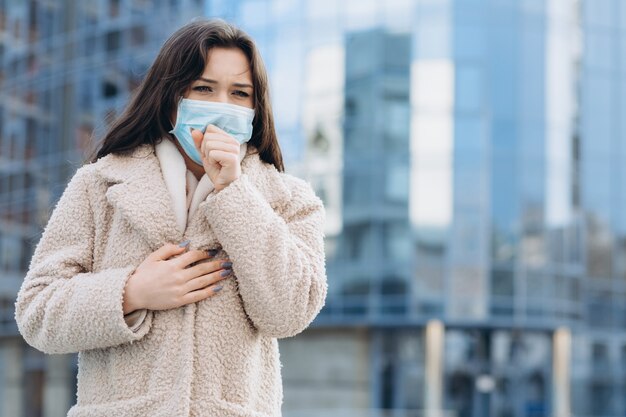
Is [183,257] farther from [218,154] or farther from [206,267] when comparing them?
[218,154]

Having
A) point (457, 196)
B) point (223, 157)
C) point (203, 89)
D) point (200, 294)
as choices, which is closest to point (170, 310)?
point (200, 294)

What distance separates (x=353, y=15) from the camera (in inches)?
947

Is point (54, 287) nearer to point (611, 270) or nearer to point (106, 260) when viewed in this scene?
point (106, 260)

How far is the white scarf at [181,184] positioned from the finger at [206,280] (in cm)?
15

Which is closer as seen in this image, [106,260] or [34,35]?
[106,260]

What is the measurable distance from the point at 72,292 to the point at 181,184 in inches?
14.4

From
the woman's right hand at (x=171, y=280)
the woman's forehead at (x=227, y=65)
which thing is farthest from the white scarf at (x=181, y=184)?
the woman's forehead at (x=227, y=65)

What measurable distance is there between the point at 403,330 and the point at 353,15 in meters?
7.38

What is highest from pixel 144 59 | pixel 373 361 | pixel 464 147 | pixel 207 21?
pixel 144 59

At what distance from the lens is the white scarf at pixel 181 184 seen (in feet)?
8.13

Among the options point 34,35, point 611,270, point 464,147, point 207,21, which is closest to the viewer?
point 207,21

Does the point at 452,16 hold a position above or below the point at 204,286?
above

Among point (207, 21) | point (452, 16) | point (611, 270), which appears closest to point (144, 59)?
point (452, 16)

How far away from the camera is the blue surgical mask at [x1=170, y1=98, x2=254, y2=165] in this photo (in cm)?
242
